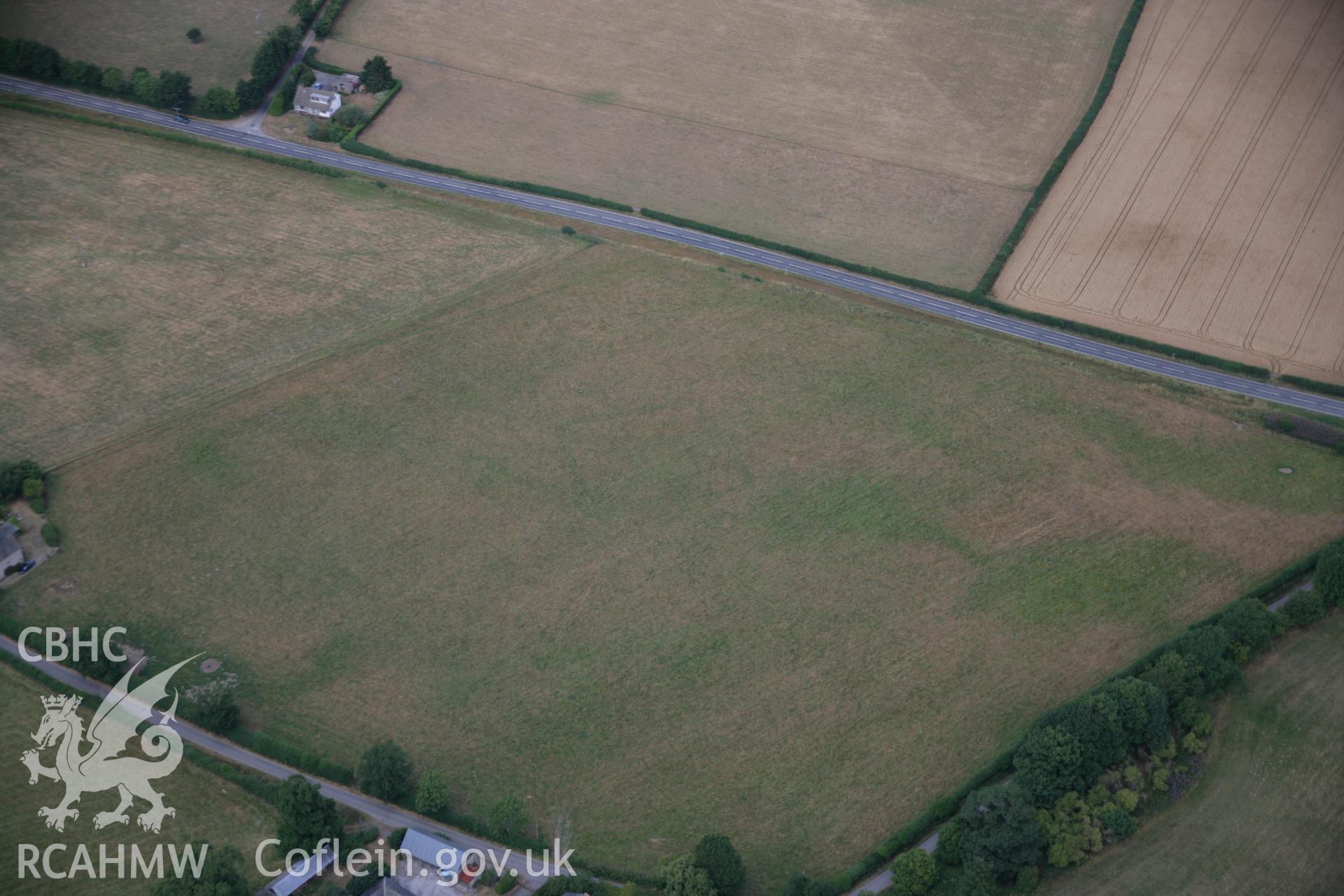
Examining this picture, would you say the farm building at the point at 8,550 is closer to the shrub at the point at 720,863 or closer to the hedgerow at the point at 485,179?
the shrub at the point at 720,863

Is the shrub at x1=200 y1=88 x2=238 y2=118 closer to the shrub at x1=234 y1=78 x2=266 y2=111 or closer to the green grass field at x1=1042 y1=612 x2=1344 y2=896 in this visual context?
the shrub at x1=234 y1=78 x2=266 y2=111

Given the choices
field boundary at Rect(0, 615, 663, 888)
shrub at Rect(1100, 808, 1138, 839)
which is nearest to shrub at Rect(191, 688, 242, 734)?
field boundary at Rect(0, 615, 663, 888)

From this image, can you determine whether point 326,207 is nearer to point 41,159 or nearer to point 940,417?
point 41,159

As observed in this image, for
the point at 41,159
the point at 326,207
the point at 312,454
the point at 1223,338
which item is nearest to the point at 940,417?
the point at 1223,338

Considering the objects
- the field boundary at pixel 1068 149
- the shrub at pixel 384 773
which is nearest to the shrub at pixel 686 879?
the shrub at pixel 384 773

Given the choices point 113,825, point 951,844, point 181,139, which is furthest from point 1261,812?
point 181,139

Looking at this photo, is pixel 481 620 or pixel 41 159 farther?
pixel 41 159

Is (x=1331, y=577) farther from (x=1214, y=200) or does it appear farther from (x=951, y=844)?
(x=1214, y=200)
